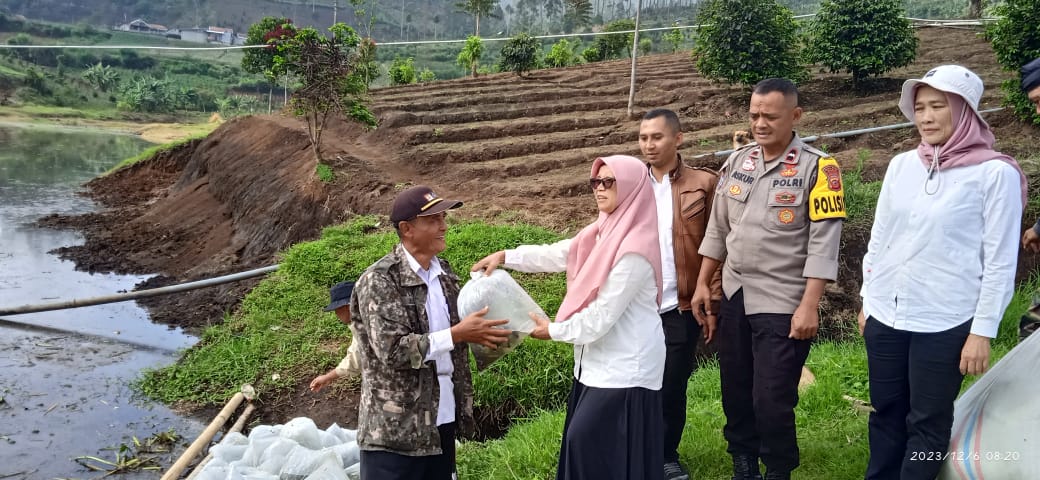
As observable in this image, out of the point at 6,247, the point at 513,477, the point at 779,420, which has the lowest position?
the point at 6,247

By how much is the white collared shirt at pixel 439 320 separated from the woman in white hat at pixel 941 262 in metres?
1.49

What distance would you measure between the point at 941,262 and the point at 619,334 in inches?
41.6

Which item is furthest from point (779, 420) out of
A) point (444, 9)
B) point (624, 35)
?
point (444, 9)

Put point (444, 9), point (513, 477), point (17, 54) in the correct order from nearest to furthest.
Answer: point (513, 477), point (17, 54), point (444, 9)

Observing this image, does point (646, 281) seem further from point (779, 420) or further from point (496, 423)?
point (496, 423)

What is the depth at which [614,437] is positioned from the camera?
240 cm

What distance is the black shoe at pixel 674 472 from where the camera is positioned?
3.06 m

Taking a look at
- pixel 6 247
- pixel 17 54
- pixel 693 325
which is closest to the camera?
pixel 693 325

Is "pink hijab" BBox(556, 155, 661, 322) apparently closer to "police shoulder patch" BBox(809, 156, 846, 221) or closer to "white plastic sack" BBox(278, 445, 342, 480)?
"police shoulder patch" BBox(809, 156, 846, 221)

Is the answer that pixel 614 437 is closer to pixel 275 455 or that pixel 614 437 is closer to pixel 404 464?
pixel 404 464

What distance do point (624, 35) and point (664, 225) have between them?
2346 cm

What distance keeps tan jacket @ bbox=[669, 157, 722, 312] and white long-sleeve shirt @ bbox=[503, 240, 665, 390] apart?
0.72 metres

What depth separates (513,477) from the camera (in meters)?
3.40

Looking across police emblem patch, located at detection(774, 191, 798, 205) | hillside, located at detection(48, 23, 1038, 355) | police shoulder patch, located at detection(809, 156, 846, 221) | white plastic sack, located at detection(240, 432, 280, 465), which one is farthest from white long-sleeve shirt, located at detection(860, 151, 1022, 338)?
hillside, located at detection(48, 23, 1038, 355)
